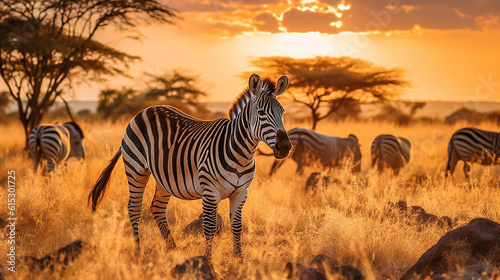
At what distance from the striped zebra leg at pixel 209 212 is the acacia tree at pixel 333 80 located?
13604mm

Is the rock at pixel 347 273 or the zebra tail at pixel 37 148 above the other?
the rock at pixel 347 273

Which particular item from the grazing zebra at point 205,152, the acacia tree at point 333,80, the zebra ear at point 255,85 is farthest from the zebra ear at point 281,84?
the acacia tree at point 333,80

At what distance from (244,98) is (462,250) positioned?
7.87 ft

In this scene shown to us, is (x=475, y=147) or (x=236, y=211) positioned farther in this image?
(x=475, y=147)

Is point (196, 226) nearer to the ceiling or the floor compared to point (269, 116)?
nearer to the floor

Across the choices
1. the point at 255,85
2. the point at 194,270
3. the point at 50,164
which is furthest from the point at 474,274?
the point at 50,164

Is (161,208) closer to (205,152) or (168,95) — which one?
(205,152)

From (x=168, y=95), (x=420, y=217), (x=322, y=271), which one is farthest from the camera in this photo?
(x=168, y=95)

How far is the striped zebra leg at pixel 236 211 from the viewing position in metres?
4.97

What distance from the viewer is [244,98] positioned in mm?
4965

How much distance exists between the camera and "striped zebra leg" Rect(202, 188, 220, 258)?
4.77 meters

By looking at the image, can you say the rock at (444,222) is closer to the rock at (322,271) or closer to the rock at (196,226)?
the rock at (322,271)

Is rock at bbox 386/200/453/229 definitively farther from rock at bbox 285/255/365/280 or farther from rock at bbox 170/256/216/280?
rock at bbox 170/256/216/280

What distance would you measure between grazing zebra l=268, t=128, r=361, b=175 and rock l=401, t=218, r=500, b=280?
612 cm
